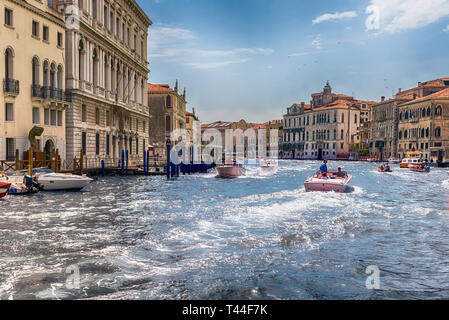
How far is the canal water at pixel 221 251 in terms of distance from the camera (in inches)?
239

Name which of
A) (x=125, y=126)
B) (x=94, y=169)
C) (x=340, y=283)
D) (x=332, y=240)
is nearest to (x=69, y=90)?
(x=94, y=169)

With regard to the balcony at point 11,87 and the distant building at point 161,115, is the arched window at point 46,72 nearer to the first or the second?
the balcony at point 11,87

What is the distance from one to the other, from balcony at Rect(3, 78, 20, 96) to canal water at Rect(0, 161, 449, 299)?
27.9ft

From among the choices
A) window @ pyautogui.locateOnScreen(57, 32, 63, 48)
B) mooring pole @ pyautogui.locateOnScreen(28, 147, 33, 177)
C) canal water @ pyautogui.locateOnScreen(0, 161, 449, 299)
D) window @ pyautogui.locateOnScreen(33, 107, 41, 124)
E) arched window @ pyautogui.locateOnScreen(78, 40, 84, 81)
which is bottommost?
canal water @ pyautogui.locateOnScreen(0, 161, 449, 299)

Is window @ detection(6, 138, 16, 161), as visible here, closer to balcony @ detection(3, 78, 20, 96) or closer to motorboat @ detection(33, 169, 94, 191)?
balcony @ detection(3, 78, 20, 96)

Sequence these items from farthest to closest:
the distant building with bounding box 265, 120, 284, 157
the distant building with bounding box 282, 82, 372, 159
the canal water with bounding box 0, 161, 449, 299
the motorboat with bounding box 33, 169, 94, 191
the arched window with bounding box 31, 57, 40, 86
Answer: the distant building with bounding box 265, 120, 284, 157 → the distant building with bounding box 282, 82, 372, 159 → the arched window with bounding box 31, 57, 40, 86 → the motorboat with bounding box 33, 169, 94, 191 → the canal water with bounding box 0, 161, 449, 299

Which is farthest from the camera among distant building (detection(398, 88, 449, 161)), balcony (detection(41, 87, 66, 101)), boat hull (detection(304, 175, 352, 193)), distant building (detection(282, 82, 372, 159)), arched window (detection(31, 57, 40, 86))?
distant building (detection(282, 82, 372, 159))

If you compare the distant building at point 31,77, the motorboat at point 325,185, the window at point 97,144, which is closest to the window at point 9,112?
the distant building at point 31,77

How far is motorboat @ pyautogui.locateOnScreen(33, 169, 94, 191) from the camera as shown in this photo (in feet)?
63.5

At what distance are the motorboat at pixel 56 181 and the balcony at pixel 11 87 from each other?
466 centimetres

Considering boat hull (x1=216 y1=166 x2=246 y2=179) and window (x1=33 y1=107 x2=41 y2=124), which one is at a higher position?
window (x1=33 y1=107 x2=41 y2=124)

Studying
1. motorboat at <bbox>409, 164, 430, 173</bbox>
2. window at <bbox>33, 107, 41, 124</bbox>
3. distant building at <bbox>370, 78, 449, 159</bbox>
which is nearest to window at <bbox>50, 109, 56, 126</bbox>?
window at <bbox>33, 107, 41, 124</bbox>

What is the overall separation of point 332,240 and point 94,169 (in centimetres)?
2245

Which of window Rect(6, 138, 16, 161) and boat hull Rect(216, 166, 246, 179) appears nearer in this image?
window Rect(6, 138, 16, 161)
